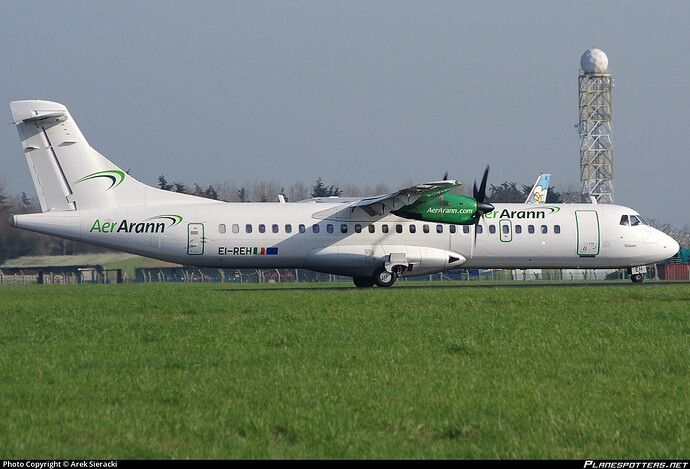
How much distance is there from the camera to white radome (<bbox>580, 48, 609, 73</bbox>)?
93438 mm

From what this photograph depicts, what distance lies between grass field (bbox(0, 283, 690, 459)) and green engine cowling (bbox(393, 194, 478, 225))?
43.6ft

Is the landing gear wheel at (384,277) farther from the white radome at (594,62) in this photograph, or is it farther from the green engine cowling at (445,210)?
the white radome at (594,62)

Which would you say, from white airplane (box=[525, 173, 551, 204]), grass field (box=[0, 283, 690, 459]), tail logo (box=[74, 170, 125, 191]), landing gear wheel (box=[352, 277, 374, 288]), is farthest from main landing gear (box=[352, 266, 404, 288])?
white airplane (box=[525, 173, 551, 204])

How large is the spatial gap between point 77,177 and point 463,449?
26355 millimetres

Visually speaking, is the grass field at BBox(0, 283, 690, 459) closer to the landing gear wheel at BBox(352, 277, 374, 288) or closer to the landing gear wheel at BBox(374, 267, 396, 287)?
the landing gear wheel at BBox(374, 267, 396, 287)

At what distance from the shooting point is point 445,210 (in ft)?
106

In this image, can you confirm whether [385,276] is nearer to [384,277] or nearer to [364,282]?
[384,277]

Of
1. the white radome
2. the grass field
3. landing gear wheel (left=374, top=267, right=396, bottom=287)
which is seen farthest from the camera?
the white radome

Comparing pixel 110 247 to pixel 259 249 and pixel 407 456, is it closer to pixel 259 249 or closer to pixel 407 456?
pixel 259 249

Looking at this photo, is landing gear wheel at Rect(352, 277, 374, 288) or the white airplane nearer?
landing gear wheel at Rect(352, 277, 374, 288)

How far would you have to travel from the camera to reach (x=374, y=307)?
833 inches

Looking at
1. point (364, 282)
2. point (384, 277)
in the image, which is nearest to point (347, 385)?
point (384, 277)

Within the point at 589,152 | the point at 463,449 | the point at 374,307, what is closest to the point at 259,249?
the point at 374,307

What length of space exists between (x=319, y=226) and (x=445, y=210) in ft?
16.9
